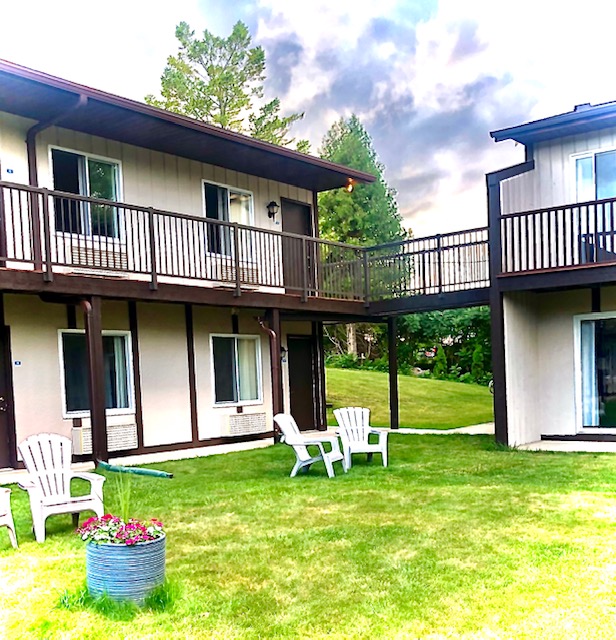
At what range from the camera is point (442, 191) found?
32250 millimetres

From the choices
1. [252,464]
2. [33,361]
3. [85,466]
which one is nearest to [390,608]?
[252,464]

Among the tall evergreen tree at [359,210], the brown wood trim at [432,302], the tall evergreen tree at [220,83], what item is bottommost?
the brown wood trim at [432,302]

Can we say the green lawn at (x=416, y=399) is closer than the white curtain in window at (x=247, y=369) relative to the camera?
No

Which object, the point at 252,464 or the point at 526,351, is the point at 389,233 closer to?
the point at 526,351

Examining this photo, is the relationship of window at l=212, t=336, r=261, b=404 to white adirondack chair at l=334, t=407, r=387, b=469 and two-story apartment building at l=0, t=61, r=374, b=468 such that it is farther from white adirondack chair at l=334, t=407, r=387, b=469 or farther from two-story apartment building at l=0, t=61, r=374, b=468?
white adirondack chair at l=334, t=407, r=387, b=469

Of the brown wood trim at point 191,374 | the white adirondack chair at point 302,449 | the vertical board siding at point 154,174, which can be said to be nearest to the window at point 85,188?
the vertical board siding at point 154,174

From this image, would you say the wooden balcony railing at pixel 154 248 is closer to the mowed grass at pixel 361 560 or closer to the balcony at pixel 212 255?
the balcony at pixel 212 255

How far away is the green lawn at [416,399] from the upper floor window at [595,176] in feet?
19.1

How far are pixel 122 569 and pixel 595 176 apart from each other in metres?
10.0

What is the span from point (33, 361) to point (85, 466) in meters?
1.66

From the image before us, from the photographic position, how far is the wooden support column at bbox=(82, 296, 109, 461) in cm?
887

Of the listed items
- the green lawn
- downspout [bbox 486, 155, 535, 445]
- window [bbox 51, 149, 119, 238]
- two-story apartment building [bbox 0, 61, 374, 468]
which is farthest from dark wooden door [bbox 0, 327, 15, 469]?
the green lawn

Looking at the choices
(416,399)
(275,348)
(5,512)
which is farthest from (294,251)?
(5,512)

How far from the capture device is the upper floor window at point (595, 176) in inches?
429
